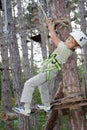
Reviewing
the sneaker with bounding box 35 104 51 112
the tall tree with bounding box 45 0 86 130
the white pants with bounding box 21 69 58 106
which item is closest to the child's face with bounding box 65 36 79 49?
the tall tree with bounding box 45 0 86 130

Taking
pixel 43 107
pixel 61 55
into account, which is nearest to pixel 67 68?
pixel 61 55

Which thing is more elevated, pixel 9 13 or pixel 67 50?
pixel 9 13

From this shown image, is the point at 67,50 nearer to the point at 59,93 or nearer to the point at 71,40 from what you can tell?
the point at 71,40

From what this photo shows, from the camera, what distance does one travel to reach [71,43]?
5.18 m

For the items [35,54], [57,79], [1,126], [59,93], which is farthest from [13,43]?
[35,54]

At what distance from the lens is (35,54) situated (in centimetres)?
3036

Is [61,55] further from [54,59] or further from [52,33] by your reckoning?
[52,33]

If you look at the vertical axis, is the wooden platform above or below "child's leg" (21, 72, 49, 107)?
below

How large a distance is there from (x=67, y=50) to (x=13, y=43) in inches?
189

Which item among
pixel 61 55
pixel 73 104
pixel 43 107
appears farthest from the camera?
pixel 43 107

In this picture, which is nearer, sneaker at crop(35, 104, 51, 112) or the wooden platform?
the wooden platform

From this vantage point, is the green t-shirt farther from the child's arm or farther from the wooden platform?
the wooden platform

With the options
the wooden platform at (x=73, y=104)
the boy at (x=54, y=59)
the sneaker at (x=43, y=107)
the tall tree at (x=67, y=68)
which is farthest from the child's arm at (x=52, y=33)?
the sneaker at (x=43, y=107)

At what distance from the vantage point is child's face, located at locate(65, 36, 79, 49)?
5.09 metres
